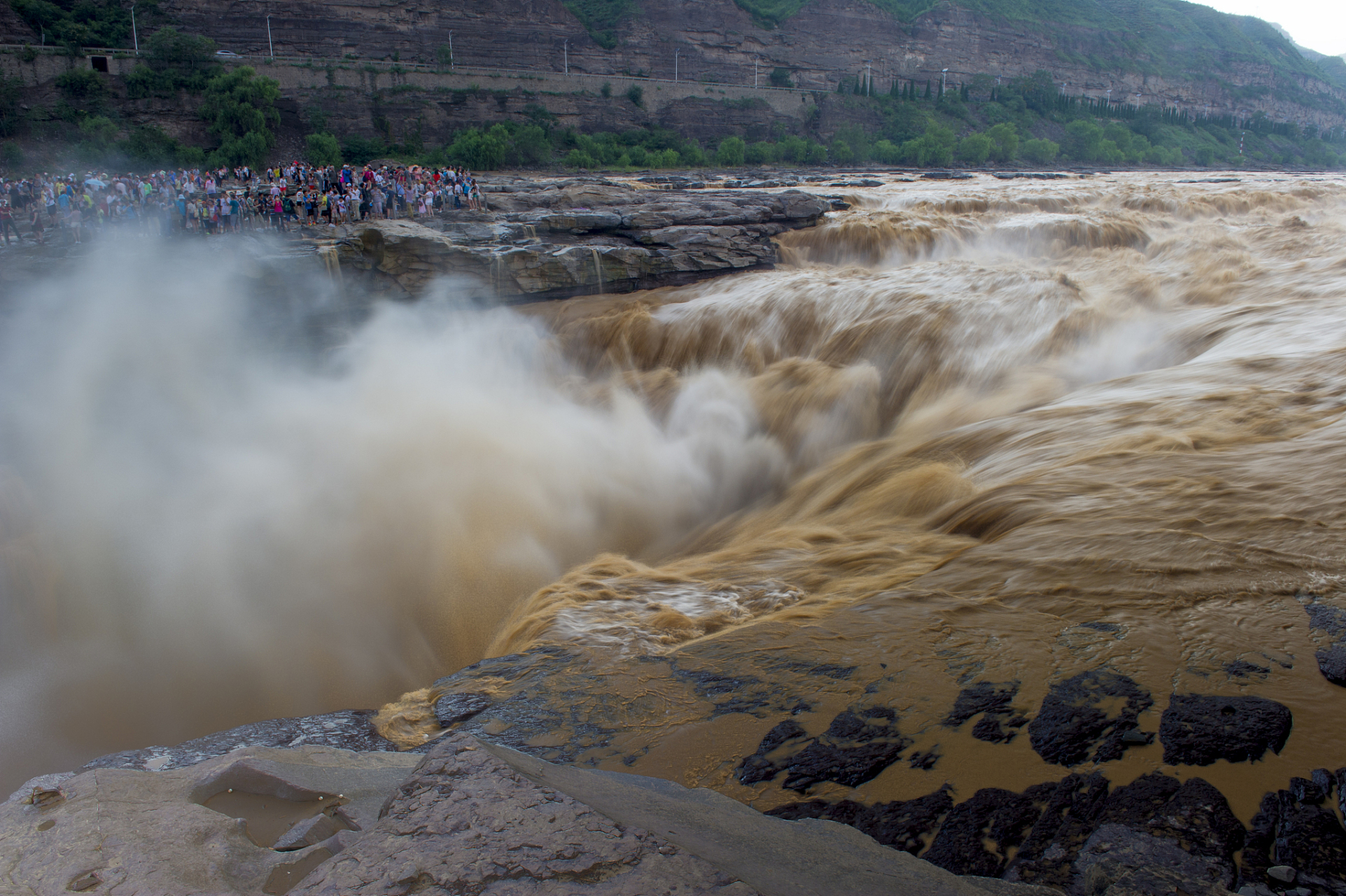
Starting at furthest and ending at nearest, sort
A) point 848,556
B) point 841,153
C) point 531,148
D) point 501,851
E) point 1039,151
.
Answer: point 1039,151, point 841,153, point 531,148, point 848,556, point 501,851

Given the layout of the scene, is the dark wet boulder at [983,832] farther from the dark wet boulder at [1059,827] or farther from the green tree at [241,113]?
the green tree at [241,113]

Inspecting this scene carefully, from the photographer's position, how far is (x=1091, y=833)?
7.93 ft

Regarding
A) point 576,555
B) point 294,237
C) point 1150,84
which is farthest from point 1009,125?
point 576,555

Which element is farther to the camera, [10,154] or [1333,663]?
[10,154]

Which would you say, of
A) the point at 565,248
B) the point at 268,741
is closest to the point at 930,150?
the point at 565,248

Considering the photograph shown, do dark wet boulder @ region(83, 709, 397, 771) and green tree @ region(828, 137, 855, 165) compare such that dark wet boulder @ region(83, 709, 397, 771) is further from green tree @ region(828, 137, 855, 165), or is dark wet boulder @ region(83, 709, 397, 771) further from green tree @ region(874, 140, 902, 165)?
green tree @ region(874, 140, 902, 165)

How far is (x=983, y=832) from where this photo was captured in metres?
2.51

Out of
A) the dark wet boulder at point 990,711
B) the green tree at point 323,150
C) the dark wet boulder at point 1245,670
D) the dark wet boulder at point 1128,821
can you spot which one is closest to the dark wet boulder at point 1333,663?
the dark wet boulder at point 1245,670

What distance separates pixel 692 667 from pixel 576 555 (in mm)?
3464

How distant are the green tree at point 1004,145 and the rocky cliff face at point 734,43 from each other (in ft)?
79.7

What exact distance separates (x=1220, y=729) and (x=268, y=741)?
440 cm

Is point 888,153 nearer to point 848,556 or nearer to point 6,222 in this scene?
point 6,222

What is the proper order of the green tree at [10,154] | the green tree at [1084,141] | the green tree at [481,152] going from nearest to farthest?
the green tree at [10,154]
the green tree at [481,152]
the green tree at [1084,141]

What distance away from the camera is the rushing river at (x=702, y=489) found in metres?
3.73
